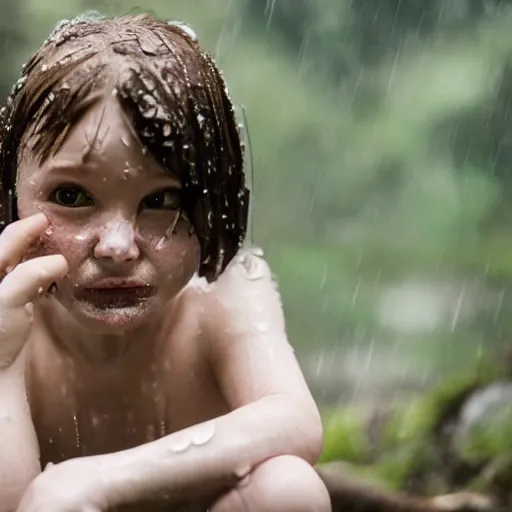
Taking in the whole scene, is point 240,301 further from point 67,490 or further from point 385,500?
point 385,500

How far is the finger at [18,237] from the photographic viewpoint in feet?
3.04

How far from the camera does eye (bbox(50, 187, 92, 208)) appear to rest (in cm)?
92

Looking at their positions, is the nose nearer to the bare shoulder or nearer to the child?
the child

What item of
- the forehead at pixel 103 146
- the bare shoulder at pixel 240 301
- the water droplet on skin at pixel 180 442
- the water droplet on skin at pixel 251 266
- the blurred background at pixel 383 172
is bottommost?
the blurred background at pixel 383 172

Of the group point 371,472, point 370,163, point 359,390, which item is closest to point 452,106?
point 370,163

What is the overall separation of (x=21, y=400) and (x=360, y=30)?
2.20 meters

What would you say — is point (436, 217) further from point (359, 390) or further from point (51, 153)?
point (51, 153)

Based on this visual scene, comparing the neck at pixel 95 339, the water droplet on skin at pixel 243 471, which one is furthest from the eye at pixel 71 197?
the water droplet on skin at pixel 243 471

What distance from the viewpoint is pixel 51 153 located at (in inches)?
35.9

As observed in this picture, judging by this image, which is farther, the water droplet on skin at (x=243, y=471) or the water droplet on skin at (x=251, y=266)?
the water droplet on skin at (x=251, y=266)

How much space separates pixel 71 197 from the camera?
3.03 feet

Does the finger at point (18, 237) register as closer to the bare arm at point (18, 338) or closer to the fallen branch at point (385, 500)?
the bare arm at point (18, 338)

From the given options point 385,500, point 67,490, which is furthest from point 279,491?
point 385,500

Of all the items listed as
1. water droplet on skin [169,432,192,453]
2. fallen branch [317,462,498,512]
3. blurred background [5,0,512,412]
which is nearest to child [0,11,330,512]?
water droplet on skin [169,432,192,453]
